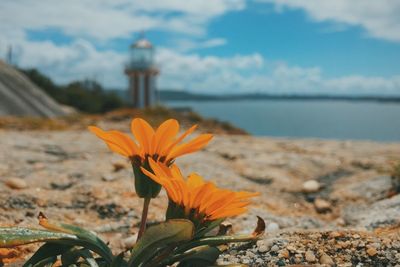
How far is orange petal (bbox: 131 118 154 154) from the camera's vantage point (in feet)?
5.61

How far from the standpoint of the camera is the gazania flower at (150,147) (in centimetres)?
170

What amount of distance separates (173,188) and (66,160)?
123 inches

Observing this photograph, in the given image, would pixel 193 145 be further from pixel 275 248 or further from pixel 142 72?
pixel 142 72

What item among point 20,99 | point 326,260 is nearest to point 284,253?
point 326,260

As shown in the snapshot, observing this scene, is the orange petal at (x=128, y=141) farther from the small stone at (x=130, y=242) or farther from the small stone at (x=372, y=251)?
the small stone at (x=372, y=251)

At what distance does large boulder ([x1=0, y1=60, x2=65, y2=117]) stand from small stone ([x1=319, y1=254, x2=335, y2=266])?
13.5 metres

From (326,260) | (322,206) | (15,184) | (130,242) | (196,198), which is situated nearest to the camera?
(196,198)

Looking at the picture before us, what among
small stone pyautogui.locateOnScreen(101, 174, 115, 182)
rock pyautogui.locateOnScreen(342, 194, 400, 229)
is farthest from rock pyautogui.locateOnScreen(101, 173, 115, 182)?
rock pyautogui.locateOnScreen(342, 194, 400, 229)

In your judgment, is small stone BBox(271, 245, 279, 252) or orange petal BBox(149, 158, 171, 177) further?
small stone BBox(271, 245, 279, 252)

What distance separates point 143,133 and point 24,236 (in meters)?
0.51

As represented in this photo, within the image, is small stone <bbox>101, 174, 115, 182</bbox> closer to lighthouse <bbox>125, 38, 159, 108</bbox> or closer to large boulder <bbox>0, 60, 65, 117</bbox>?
large boulder <bbox>0, 60, 65, 117</bbox>

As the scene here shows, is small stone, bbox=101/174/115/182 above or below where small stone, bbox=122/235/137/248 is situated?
above

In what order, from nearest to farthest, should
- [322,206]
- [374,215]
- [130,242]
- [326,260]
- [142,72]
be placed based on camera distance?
[326,260] → [130,242] → [374,215] → [322,206] → [142,72]

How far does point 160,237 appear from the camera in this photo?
1562 mm
